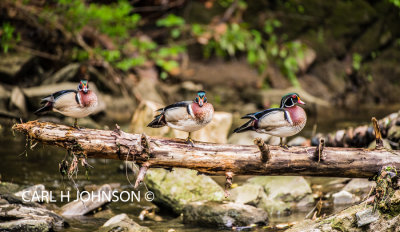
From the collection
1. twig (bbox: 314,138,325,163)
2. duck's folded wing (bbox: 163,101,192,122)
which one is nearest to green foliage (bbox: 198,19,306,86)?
duck's folded wing (bbox: 163,101,192,122)

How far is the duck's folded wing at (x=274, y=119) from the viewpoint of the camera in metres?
4.82

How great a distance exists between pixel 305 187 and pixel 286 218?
86 centimetres

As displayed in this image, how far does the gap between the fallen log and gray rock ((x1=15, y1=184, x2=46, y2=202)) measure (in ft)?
5.76

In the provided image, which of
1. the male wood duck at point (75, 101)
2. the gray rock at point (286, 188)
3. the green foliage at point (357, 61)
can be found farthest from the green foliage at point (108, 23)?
the green foliage at point (357, 61)

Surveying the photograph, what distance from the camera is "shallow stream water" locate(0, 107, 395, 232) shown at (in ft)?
18.8

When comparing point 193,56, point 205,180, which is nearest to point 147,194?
point 205,180

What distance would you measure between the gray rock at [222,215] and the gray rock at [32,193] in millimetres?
2039

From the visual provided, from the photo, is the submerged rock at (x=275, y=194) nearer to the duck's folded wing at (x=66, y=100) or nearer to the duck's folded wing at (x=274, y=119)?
the duck's folded wing at (x=274, y=119)

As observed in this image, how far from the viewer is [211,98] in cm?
1490

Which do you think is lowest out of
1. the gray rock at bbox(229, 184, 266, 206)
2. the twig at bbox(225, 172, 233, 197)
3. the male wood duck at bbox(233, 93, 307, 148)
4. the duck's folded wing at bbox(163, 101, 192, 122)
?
the gray rock at bbox(229, 184, 266, 206)

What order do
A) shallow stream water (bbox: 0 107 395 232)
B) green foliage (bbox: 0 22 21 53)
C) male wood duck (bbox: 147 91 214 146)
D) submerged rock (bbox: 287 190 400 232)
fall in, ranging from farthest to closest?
green foliage (bbox: 0 22 21 53) → shallow stream water (bbox: 0 107 395 232) → male wood duck (bbox: 147 91 214 146) → submerged rock (bbox: 287 190 400 232)

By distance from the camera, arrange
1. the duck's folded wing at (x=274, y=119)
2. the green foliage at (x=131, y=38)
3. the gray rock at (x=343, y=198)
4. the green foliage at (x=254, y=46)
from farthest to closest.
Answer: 1. the green foliage at (x=254, y=46)
2. the green foliage at (x=131, y=38)
3. the gray rock at (x=343, y=198)
4. the duck's folded wing at (x=274, y=119)

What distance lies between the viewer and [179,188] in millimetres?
6316

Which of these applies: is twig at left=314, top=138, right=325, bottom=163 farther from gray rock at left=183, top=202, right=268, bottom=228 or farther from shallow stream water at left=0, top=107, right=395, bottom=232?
shallow stream water at left=0, top=107, right=395, bottom=232
